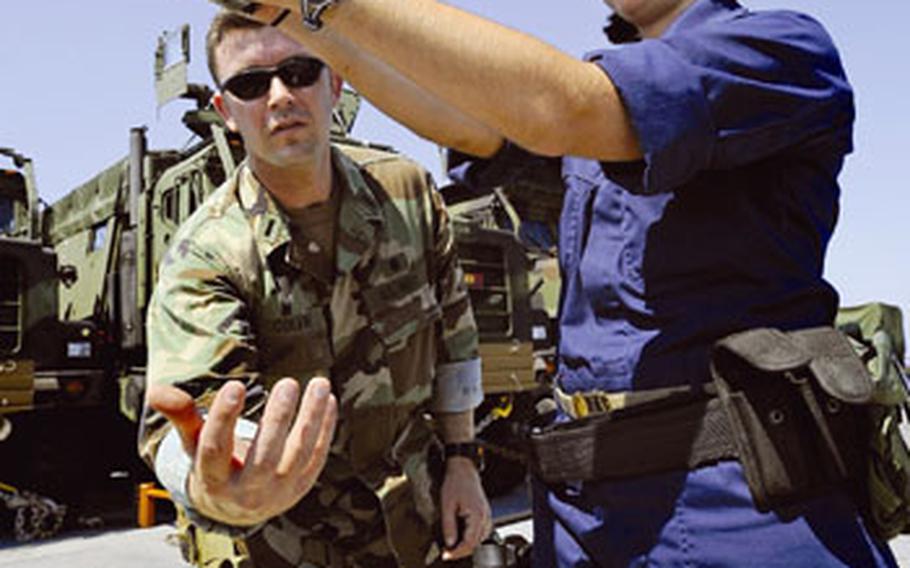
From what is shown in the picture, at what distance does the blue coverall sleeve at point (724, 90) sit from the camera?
1094 millimetres

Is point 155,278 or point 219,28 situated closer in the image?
point 219,28

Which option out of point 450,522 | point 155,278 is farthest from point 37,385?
point 450,522

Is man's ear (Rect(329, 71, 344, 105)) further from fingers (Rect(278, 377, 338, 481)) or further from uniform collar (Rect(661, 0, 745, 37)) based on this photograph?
fingers (Rect(278, 377, 338, 481))

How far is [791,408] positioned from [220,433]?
790 millimetres

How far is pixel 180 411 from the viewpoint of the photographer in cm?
104

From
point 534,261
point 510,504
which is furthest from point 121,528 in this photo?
point 534,261

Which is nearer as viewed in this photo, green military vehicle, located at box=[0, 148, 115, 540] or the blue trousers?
the blue trousers

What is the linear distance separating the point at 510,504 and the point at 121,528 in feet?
10.7

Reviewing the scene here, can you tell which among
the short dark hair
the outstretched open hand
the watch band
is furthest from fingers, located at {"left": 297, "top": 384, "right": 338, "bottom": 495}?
the short dark hair

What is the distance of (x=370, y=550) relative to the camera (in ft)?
6.55

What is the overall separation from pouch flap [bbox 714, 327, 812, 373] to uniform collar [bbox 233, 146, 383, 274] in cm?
106

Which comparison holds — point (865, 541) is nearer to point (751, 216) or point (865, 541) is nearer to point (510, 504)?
point (751, 216)

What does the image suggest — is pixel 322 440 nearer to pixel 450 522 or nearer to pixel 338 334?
pixel 338 334

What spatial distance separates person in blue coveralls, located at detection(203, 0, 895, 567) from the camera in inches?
39.6
